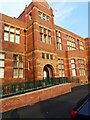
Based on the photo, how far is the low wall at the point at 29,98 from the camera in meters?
9.52

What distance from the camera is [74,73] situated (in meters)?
24.7

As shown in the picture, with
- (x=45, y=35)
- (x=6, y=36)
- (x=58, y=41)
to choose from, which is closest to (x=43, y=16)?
(x=45, y=35)

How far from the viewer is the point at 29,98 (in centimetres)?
1131

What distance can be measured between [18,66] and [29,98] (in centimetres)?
718

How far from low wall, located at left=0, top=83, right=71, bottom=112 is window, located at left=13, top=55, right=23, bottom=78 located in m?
5.55

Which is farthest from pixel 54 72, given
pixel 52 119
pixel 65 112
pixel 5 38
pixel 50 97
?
pixel 52 119

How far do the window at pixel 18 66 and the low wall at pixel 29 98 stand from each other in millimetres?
5547

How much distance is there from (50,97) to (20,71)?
20.4 ft

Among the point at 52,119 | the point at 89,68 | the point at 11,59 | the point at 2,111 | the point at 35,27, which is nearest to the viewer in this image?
the point at 52,119

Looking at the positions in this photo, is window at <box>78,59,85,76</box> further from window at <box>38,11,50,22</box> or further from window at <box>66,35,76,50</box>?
window at <box>38,11,50,22</box>

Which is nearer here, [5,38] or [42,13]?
[5,38]

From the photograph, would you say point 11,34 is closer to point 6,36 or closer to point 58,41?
point 6,36

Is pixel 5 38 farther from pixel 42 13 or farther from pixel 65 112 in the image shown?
pixel 65 112

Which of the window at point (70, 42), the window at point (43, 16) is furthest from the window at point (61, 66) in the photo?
the window at point (43, 16)
